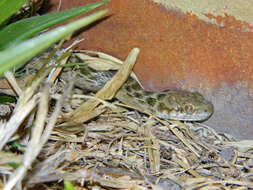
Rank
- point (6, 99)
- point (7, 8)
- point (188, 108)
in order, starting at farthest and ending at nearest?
point (188, 108)
point (6, 99)
point (7, 8)

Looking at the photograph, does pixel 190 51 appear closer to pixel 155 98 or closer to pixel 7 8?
pixel 155 98

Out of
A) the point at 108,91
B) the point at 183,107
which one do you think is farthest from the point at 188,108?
the point at 108,91

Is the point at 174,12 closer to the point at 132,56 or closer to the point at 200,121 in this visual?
the point at 132,56

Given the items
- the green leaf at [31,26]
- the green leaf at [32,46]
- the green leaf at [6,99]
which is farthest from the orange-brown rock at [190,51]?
the green leaf at [32,46]

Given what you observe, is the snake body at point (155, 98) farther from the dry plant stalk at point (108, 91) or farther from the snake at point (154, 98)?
the dry plant stalk at point (108, 91)

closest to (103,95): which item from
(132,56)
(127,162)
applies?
(132,56)

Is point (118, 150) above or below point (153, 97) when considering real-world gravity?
below
